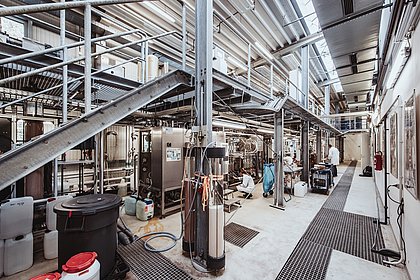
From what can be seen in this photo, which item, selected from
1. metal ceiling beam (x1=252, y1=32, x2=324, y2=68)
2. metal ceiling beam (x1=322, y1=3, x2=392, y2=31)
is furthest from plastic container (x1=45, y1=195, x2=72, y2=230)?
metal ceiling beam (x1=252, y1=32, x2=324, y2=68)

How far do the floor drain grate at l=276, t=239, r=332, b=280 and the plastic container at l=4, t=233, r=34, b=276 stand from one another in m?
3.34

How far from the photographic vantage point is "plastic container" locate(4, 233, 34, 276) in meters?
2.45

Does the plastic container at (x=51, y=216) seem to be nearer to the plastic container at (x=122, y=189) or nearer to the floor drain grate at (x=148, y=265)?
the floor drain grate at (x=148, y=265)

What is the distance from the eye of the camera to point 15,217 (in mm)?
2527

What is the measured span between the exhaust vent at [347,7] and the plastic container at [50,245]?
19.9 ft

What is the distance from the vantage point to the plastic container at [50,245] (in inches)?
110

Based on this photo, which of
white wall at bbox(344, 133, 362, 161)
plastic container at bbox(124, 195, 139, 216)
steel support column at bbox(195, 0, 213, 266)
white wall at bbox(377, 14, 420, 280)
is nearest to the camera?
white wall at bbox(377, 14, 420, 280)

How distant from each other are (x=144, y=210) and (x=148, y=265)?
159 cm

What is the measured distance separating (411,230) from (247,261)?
6.63 feet

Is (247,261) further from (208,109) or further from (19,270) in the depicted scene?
(19,270)

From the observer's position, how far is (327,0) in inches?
132

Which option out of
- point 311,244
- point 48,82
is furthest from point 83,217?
point 311,244

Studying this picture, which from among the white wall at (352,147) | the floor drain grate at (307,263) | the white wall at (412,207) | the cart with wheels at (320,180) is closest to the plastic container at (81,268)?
the floor drain grate at (307,263)

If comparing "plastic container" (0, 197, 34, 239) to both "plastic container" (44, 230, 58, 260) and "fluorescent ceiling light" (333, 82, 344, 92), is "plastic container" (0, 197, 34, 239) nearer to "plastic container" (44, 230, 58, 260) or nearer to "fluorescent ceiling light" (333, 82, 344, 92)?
"plastic container" (44, 230, 58, 260)
